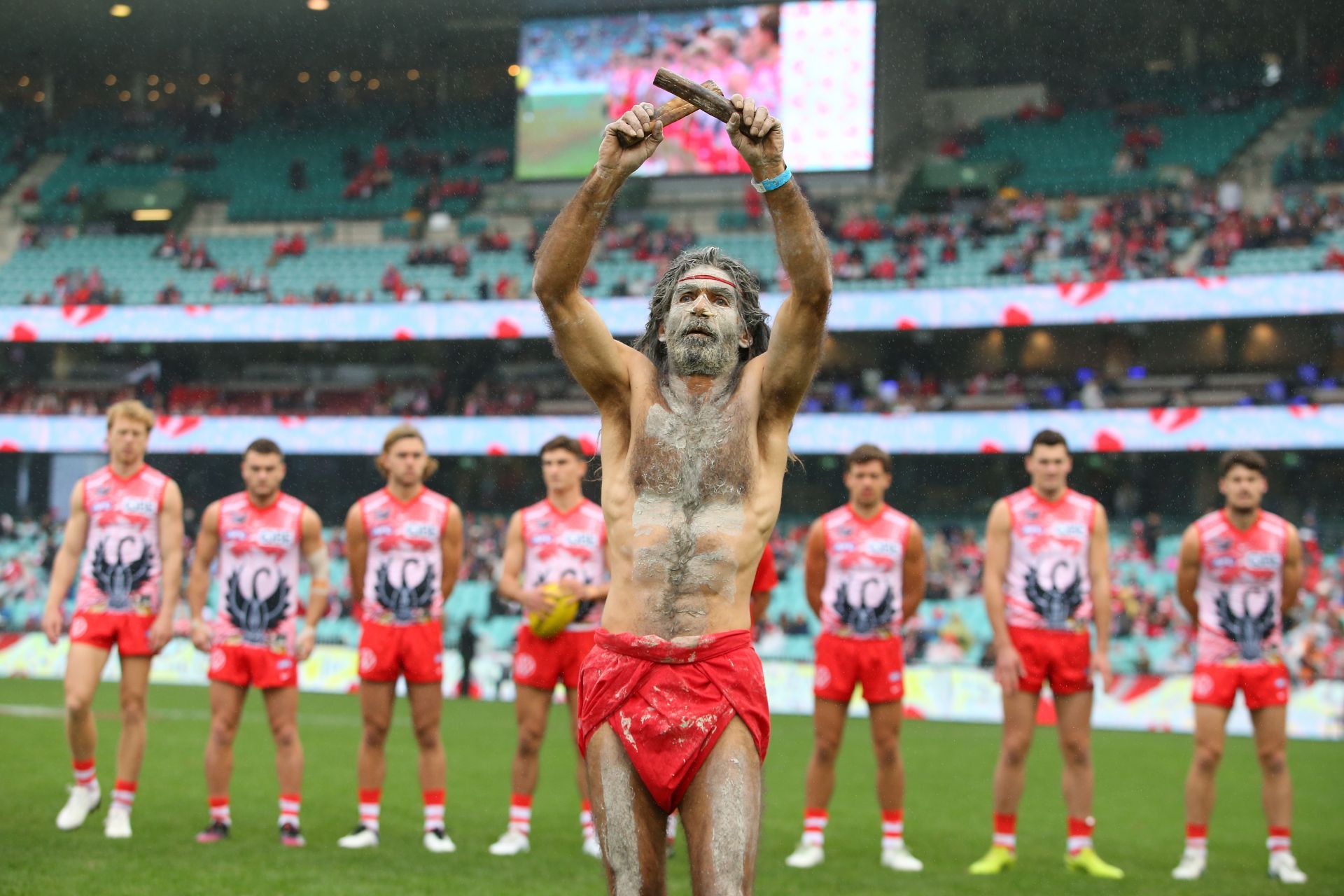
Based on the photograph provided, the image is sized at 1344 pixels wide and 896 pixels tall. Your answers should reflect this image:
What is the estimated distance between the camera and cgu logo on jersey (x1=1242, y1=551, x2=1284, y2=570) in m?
8.98

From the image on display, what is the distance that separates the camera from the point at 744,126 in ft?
14.1

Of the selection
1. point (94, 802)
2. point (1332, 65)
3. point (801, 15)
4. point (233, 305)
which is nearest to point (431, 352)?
point (233, 305)

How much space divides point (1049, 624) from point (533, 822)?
12.8 ft

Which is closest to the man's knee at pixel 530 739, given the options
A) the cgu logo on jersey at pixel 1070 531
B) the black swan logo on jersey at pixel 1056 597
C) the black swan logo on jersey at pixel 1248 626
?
the black swan logo on jersey at pixel 1056 597

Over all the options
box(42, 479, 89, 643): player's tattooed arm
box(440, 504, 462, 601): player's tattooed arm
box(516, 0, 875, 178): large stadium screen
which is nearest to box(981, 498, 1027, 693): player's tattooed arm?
box(440, 504, 462, 601): player's tattooed arm

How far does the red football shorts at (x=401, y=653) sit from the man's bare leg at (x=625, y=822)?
4941 mm

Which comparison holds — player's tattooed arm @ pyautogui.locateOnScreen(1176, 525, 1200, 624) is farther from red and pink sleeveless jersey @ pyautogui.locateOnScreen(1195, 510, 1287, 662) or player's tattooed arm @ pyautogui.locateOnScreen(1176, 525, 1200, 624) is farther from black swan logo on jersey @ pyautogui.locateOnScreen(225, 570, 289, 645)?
black swan logo on jersey @ pyautogui.locateOnScreen(225, 570, 289, 645)

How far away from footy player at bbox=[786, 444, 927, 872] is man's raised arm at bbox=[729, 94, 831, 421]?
14.9ft

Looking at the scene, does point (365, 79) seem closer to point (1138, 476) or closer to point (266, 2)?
point (266, 2)

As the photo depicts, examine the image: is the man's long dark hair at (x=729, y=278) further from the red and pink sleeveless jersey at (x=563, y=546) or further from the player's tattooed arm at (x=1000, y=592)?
the red and pink sleeveless jersey at (x=563, y=546)

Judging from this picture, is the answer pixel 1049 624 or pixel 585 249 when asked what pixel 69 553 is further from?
pixel 1049 624

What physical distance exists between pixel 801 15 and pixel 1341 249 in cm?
1363

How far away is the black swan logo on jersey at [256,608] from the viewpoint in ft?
29.8

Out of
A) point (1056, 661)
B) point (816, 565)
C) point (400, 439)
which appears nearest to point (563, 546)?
point (400, 439)
